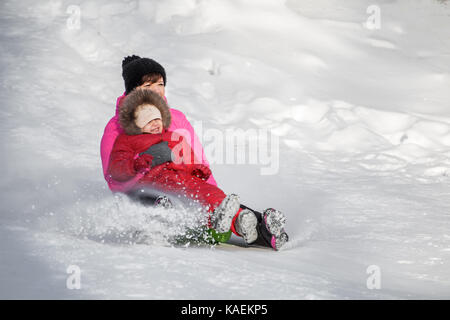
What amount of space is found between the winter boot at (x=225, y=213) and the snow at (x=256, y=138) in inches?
4.5

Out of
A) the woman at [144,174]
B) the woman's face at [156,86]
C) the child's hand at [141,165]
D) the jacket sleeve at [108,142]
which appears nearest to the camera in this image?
the woman at [144,174]

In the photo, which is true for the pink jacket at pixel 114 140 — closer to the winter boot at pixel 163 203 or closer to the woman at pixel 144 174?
the woman at pixel 144 174

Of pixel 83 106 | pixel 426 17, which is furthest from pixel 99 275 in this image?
pixel 426 17

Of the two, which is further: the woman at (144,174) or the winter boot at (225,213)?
the woman at (144,174)

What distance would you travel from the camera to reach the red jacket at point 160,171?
2369 millimetres

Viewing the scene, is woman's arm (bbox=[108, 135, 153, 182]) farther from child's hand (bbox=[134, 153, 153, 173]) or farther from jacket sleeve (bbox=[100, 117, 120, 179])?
jacket sleeve (bbox=[100, 117, 120, 179])

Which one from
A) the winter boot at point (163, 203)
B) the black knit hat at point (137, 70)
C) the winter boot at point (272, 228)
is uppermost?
the black knit hat at point (137, 70)

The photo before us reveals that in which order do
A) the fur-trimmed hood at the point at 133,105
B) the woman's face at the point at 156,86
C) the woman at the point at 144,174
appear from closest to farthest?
the woman at the point at 144,174 → the fur-trimmed hood at the point at 133,105 → the woman's face at the point at 156,86

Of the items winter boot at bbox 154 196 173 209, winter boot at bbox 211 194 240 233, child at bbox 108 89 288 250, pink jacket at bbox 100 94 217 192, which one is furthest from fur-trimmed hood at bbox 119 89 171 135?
winter boot at bbox 211 194 240 233

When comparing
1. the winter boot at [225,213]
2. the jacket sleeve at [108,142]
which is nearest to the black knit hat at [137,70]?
the jacket sleeve at [108,142]

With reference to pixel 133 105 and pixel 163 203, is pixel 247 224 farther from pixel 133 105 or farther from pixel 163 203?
pixel 133 105

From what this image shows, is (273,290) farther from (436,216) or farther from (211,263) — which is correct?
(436,216)

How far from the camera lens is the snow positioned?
172 cm

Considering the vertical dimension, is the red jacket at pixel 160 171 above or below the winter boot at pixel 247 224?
above
